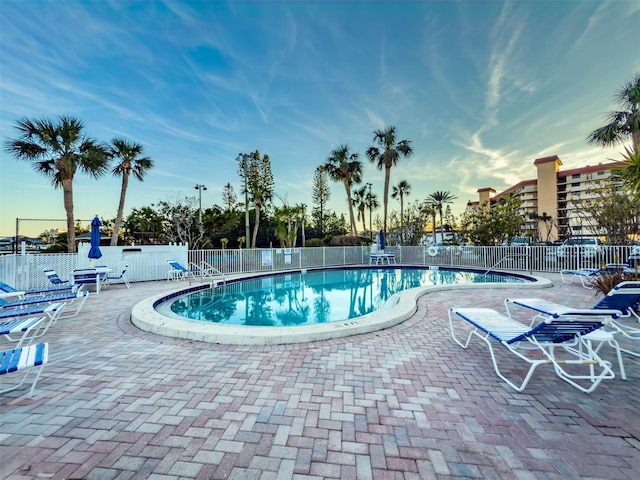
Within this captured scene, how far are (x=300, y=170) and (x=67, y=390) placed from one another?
858 inches

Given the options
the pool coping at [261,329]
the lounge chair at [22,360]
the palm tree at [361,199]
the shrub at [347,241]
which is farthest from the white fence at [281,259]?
the palm tree at [361,199]

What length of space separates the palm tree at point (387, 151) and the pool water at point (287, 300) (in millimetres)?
10975

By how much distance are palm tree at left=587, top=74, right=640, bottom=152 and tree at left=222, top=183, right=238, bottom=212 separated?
1279 inches

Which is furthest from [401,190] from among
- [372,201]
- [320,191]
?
[320,191]

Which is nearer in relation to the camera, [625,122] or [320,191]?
[625,122]

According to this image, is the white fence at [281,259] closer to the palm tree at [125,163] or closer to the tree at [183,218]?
the palm tree at [125,163]

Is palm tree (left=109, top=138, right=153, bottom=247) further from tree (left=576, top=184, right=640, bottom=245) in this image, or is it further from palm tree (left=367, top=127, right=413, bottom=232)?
tree (left=576, top=184, right=640, bottom=245)

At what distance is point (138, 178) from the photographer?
1531cm

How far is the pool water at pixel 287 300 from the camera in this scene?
6555mm

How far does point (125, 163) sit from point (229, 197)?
2010 centimetres

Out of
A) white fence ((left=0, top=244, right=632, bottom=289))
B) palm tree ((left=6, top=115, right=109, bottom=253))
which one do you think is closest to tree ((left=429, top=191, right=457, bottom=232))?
white fence ((left=0, top=244, right=632, bottom=289))

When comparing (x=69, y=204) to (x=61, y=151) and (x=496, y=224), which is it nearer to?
(x=61, y=151)

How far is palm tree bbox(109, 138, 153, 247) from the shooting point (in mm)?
14664

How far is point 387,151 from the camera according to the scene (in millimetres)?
21547
